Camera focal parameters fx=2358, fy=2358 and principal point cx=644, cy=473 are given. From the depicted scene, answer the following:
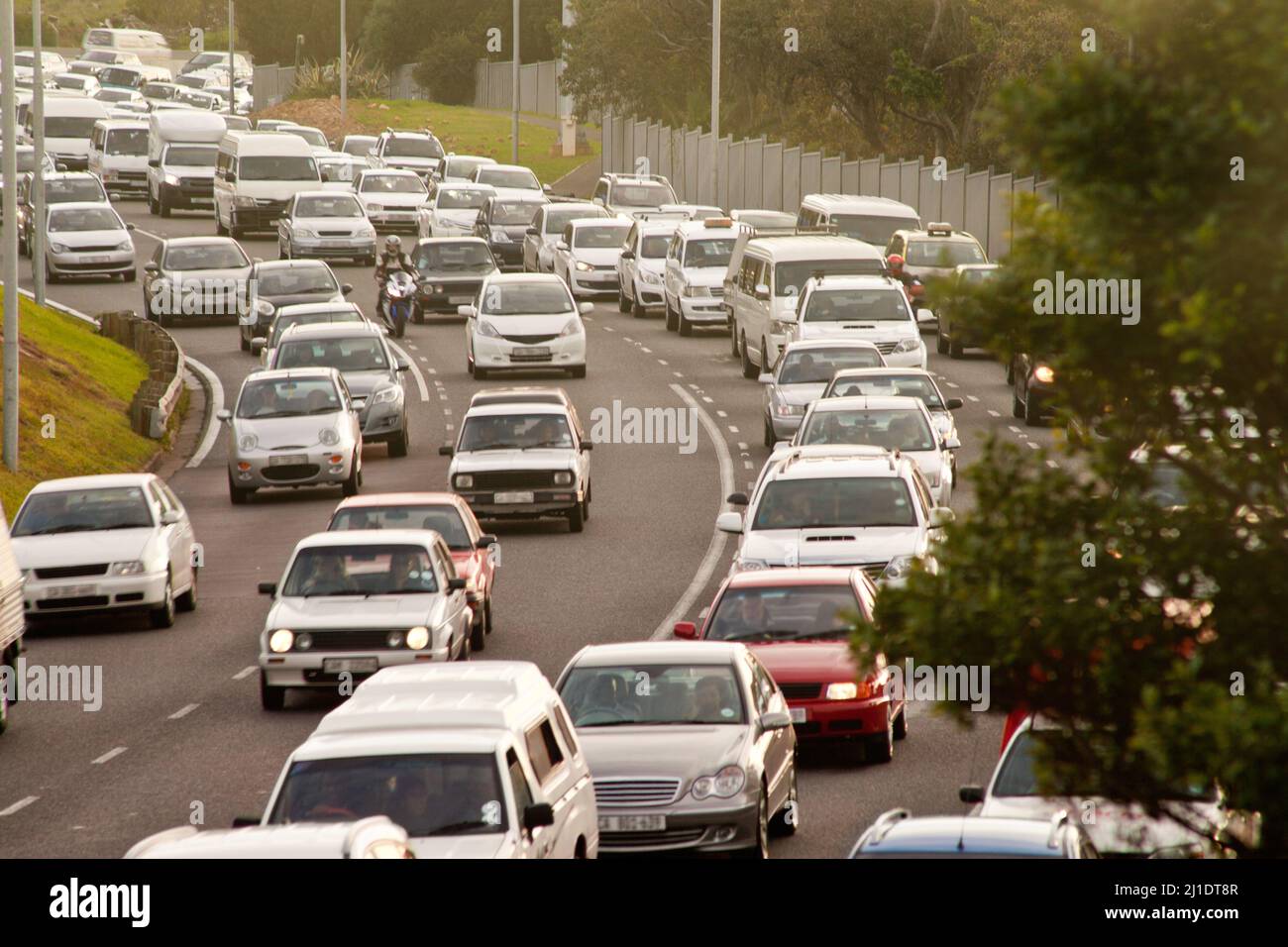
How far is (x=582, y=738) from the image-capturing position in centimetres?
1525

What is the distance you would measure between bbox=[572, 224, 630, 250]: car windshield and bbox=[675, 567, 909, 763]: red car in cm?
3497

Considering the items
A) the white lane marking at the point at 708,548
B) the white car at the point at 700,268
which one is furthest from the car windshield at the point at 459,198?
the white lane marking at the point at 708,548

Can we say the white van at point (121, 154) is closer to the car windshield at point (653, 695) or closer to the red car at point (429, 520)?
the red car at point (429, 520)

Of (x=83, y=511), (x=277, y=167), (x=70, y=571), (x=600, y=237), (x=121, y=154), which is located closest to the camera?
(x=70, y=571)

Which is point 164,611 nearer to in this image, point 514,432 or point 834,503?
point 514,432

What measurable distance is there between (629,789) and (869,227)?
124ft

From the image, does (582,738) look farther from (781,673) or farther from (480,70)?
(480,70)

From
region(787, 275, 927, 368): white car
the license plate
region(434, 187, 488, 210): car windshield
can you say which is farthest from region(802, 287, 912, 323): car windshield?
region(434, 187, 488, 210): car windshield

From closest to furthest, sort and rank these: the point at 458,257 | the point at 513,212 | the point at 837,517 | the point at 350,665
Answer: the point at 350,665 → the point at 837,517 → the point at 458,257 → the point at 513,212

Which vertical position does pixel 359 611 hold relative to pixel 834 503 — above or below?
below

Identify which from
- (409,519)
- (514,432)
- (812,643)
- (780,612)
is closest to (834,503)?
(780,612)

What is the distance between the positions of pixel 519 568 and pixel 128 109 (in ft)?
270

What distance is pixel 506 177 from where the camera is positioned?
6975 cm
